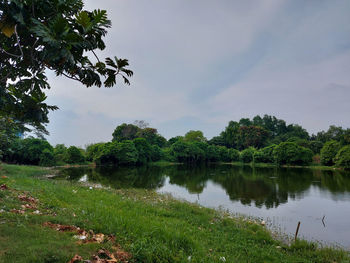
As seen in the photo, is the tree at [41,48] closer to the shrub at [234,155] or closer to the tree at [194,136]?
the shrub at [234,155]

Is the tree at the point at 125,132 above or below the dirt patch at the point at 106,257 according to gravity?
above

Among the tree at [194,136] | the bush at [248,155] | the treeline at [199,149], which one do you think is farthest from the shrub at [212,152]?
the tree at [194,136]

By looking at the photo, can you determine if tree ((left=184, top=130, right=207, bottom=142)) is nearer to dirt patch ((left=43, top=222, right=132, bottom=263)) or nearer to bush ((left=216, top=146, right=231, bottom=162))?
bush ((left=216, top=146, right=231, bottom=162))

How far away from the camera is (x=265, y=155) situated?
60.1 meters

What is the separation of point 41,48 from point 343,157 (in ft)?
169

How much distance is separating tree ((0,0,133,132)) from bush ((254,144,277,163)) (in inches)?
2441

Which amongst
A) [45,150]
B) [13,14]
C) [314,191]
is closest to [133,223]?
[13,14]

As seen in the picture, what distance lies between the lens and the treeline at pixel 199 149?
3869 cm

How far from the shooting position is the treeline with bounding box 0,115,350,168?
38.7 m

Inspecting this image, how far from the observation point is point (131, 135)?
6644 centimetres

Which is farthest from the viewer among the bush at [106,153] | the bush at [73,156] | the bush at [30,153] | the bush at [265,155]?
the bush at [265,155]

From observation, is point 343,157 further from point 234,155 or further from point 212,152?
point 212,152

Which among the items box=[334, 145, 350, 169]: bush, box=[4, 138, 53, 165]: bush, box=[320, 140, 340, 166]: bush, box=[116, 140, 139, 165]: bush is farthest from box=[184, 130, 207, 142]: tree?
box=[4, 138, 53, 165]: bush

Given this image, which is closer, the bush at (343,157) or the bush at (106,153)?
the bush at (343,157)
